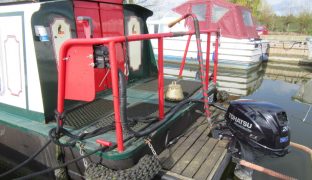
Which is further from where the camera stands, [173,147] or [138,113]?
[138,113]

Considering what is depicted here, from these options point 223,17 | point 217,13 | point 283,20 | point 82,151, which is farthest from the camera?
point 283,20

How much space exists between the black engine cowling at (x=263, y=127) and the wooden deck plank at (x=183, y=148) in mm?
566

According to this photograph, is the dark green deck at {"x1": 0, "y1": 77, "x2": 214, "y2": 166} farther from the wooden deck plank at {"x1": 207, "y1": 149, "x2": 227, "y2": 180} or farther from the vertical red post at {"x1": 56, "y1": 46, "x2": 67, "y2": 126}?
the wooden deck plank at {"x1": 207, "y1": 149, "x2": 227, "y2": 180}

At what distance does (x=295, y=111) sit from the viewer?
726cm

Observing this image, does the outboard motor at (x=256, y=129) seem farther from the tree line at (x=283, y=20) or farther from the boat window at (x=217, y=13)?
the tree line at (x=283, y=20)

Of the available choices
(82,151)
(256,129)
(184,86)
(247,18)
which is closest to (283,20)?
(247,18)

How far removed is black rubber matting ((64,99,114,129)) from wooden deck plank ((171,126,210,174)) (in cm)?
110

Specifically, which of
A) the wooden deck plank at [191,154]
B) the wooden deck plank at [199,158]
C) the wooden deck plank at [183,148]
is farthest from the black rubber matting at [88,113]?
the wooden deck plank at [199,158]

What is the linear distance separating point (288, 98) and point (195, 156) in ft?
21.1

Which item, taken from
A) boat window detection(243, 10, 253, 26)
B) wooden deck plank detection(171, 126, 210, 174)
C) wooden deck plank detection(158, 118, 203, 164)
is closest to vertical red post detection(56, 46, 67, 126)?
wooden deck plank detection(158, 118, 203, 164)

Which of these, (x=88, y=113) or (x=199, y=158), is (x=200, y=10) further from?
(x=199, y=158)

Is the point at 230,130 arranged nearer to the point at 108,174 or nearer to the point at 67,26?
the point at 108,174

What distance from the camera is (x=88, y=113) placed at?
3.62 metres

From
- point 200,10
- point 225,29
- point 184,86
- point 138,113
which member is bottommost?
point 138,113
